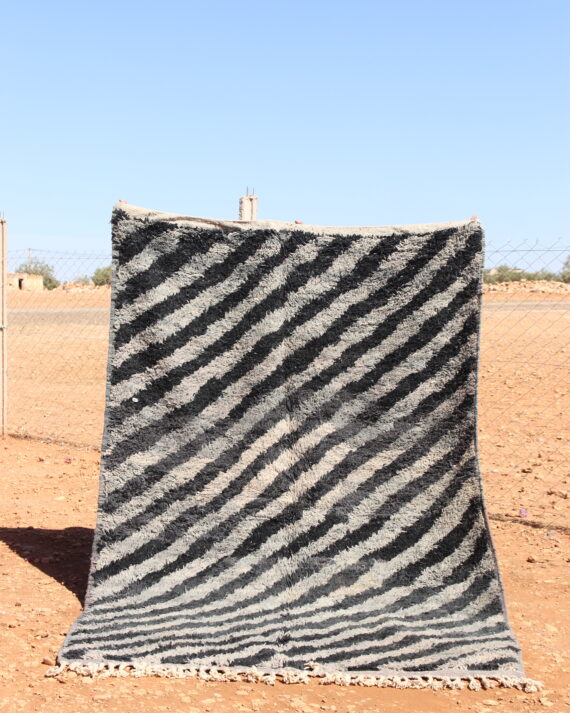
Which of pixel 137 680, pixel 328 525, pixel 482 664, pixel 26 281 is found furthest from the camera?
pixel 26 281

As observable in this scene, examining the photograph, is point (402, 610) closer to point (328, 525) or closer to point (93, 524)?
point (328, 525)

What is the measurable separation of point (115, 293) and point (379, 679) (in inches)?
83.7

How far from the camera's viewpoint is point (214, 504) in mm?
4117

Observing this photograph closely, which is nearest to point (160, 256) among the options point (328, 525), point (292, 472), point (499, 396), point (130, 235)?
point (130, 235)

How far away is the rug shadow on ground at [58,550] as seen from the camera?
4.57 m

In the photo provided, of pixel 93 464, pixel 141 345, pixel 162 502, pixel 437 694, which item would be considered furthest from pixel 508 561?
pixel 93 464

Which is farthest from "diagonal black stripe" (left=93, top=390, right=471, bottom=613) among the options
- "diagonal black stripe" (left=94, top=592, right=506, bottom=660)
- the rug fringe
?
the rug fringe

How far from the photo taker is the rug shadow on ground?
15.0 feet

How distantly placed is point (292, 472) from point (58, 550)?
5.67 feet

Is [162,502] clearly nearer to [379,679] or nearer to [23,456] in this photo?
[379,679]

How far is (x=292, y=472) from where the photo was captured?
4.10 metres

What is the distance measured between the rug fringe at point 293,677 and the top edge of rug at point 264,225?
200 centimetres

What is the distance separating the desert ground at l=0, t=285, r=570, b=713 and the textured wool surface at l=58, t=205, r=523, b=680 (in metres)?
0.45

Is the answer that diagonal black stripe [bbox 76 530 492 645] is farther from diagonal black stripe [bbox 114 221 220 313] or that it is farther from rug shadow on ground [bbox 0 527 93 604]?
diagonal black stripe [bbox 114 221 220 313]
